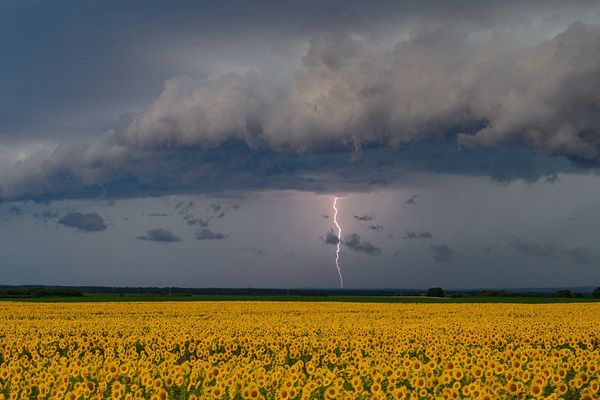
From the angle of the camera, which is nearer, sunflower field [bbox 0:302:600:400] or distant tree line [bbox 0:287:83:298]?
sunflower field [bbox 0:302:600:400]

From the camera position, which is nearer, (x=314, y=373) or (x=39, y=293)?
(x=314, y=373)

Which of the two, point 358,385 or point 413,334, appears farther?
point 413,334

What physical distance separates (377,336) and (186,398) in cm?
1238

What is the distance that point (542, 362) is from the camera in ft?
45.0

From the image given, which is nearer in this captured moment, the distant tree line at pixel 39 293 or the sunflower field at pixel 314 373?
the sunflower field at pixel 314 373

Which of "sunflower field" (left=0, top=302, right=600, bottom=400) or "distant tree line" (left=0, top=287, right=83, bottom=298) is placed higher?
"distant tree line" (left=0, top=287, right=83, bottom=298)

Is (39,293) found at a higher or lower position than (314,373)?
higher

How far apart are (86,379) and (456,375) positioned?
737 cm

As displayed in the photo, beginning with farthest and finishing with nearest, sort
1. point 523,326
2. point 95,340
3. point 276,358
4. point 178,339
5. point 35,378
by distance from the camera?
point 523,326 < point 95,340 < point 178,339 < point 276,358 < point 35,378

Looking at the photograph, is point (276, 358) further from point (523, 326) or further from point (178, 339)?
point (523, 326)

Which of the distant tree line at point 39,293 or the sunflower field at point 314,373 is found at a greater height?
the distant tree line at point 39,293

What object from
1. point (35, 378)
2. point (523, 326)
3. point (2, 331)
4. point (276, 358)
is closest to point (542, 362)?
point (276, 358)

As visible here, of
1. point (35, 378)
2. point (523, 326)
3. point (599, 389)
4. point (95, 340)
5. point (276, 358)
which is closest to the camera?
point (599, 389)

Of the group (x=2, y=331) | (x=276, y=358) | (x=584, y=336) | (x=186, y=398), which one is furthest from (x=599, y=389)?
(x=2, y=331)
